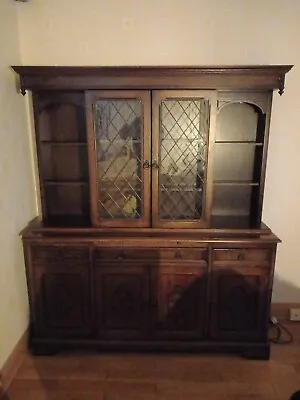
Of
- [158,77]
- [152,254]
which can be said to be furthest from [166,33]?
[152,254]

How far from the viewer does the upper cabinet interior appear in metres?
1.96

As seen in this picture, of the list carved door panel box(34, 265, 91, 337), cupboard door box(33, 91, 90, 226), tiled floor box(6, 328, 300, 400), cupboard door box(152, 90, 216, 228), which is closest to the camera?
tiled floor box(6, 328, 300, 400)

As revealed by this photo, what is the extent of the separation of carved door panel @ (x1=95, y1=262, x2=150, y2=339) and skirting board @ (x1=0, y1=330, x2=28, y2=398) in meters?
0.50

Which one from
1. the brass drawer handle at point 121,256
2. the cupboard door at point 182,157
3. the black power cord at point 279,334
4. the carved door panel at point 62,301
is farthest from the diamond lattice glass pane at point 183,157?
the black power cord at point 279,334

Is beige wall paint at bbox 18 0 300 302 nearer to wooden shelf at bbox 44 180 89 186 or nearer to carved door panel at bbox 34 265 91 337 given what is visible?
wooden shelf at bbox 44 180 89 186

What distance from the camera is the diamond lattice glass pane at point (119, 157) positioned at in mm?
2074

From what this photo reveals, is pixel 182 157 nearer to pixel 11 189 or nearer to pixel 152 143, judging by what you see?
pixel 152 143

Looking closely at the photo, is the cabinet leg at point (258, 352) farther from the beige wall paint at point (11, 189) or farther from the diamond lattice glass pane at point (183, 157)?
the beige wall paint at point (11, 189)

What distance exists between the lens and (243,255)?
2.07 meters

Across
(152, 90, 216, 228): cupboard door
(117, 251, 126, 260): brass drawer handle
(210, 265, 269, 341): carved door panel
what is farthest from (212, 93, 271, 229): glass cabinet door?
(117, 251, 126, 260): brass drawer handle

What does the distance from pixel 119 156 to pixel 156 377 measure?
1388 millimetres

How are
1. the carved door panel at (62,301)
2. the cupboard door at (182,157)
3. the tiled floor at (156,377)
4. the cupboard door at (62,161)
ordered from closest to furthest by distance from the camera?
the tiled floor at (156,377) < the cupboard door at (182,157) < the carved door panel at (62,301) < the cupboard door at (62,161)

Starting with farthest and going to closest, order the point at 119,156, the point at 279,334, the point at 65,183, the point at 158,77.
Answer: the point at 279,334 < the point at 65,183 < the point at 119,156 < the point at 158,77

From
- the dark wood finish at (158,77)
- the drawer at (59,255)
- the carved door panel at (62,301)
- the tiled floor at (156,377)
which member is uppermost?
the dark wood finish at (158,77)
